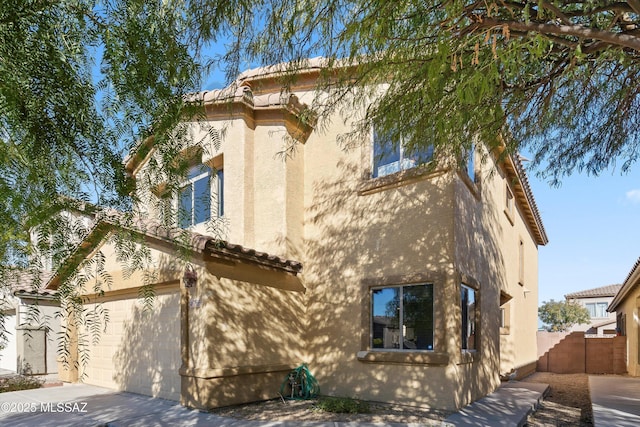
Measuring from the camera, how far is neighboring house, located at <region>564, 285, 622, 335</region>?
4434cm

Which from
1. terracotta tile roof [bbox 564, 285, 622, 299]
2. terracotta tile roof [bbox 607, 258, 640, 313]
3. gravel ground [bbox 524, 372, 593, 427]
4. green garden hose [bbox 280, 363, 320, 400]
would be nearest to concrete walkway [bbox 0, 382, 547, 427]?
gravel ground [bbox 524, 372, 593, 427]

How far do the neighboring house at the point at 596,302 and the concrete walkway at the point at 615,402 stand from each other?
104ft

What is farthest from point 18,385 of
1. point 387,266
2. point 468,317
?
point 468,317

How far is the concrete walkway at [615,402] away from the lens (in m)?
8.72

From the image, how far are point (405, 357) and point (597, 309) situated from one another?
161 ft

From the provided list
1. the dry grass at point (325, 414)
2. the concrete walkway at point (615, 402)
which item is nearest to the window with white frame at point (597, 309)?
the concrete walkway at point (615, 402)

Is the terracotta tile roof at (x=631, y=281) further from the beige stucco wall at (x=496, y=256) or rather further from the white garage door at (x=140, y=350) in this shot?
the white garage door at (x=140, y=350)

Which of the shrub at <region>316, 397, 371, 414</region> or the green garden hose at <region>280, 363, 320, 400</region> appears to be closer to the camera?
the shrub at <region>316, 397, 371, 414</region>

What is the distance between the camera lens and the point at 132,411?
363 inches

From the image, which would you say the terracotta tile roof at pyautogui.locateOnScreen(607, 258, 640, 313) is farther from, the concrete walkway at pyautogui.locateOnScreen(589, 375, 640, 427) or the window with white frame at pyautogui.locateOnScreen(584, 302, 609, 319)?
the window with white frame at pyautogui.locateOnScreen(584, 302, 609, 319)

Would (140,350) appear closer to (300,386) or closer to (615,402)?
(300,386)

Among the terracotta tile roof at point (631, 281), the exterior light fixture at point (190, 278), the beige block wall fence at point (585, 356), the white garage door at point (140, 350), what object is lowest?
the beige block wall fence at point (585, 356)

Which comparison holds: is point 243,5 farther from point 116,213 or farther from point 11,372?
point 11,372

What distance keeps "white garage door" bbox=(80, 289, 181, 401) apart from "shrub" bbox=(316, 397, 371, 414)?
3.18 m
